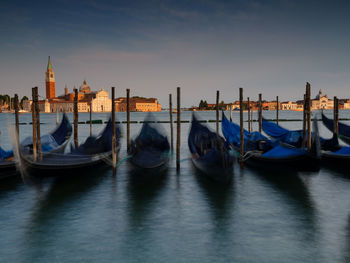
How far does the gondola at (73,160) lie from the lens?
798 centimetres

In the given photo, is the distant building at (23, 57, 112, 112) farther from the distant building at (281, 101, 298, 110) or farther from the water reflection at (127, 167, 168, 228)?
the water reflection at (127, 167, 168, 228)

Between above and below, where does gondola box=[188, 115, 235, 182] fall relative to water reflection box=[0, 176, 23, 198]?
above

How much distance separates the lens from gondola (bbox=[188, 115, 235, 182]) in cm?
811

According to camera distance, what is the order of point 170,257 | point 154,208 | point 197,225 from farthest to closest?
point 154,208 < point 197,225 < point 170,257

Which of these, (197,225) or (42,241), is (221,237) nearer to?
(197,225)

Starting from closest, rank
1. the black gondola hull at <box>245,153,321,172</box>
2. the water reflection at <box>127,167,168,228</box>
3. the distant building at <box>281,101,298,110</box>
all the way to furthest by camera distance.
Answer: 1. the water reflection at <box>127,167,168,228</box>
2. the black gondola hull at <box>245,153,321,172</box>
3. the distant building at <box>281,101,298,110</box>

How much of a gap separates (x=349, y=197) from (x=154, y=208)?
5022 mm

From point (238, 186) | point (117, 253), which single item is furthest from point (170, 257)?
point (238, 186)

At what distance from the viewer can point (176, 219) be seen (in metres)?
6.71

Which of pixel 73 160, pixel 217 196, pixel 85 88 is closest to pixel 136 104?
pixel 85 88

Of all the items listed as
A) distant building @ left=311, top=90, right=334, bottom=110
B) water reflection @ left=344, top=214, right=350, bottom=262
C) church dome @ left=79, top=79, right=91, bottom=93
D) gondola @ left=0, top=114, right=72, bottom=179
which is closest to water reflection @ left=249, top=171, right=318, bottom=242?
water reflection @ left=344, top=214, right=350, bottom=262

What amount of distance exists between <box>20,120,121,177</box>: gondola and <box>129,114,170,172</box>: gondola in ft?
4.17

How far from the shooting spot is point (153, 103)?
137375 millimetres

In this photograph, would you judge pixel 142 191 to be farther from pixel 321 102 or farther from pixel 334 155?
pixel 321 102
